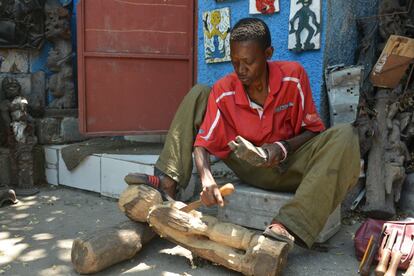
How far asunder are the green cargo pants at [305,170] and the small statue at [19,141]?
2179 mm

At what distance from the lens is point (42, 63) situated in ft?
16.5

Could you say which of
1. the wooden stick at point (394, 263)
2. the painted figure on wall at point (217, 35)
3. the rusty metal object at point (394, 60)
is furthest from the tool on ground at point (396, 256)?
the painted figure on wall at point (217, 35)

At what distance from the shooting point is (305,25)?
140 inches

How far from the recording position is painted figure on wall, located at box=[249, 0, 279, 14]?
372cm

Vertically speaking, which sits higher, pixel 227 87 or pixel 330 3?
pixel 330 3

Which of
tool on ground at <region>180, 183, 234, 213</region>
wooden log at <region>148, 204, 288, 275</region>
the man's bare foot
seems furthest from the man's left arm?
the man's bare foot

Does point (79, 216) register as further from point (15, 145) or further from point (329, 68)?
point (329, 68)

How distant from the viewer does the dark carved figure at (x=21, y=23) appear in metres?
4.64

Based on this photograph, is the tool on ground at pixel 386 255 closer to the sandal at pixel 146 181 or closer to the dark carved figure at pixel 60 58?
the sandal at pixel 146 181

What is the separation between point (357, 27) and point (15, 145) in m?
3.48

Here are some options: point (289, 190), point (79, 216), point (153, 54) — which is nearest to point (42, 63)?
point (153, 54)

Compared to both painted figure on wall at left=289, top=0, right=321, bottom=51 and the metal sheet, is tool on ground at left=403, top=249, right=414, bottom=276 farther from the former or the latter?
painted figure on wall at left=289, top=0, right=321, bottom=51

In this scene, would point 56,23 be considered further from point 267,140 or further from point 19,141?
point 267,140

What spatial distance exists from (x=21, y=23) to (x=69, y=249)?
3.08m
